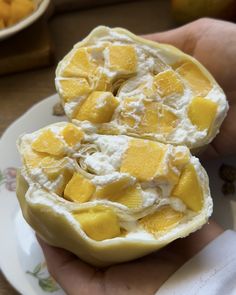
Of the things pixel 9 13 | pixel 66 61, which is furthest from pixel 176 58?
pixel 9 13

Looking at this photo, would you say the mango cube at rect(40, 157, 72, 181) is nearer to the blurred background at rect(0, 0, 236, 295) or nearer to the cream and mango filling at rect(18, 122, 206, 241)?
the cream and mango filling at rect(18, 122, 206, 241)

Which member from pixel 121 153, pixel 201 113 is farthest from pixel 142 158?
pixel 201 113

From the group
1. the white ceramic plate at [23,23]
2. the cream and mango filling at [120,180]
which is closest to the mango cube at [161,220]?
the cream and mango filling at [120,180]

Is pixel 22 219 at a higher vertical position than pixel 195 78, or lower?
lower

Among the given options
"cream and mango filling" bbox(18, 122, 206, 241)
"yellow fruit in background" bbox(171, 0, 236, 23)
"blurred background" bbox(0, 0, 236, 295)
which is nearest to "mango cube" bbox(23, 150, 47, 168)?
"cream and mango filling" bbox(18, 122, 206, 241)

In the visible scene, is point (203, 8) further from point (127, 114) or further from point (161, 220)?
point (161, 220)

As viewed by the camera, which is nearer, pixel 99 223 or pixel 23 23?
pixel 99 223
